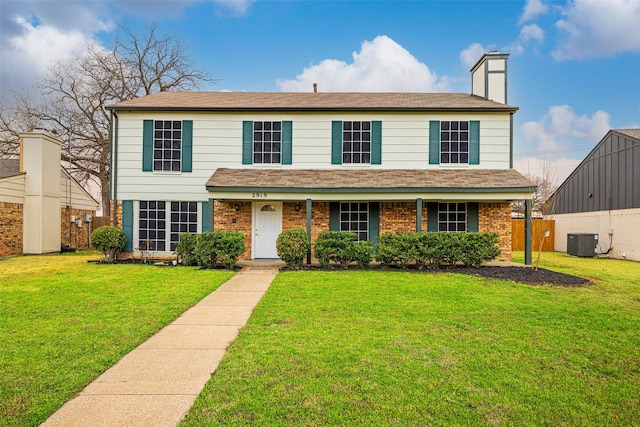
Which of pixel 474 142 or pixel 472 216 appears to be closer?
pixel 472 216

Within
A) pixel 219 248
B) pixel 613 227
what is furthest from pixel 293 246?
pixel 613 227

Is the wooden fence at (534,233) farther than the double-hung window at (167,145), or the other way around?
the wooden fence at (534,233)

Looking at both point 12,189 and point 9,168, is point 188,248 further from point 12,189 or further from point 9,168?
point 9,168

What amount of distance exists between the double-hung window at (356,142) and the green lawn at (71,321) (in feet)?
19.3

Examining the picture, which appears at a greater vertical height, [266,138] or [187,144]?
[266,138]

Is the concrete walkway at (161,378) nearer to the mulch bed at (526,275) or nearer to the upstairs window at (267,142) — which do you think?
the mulch bed at (526,275)

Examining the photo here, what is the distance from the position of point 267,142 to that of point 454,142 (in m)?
6.65

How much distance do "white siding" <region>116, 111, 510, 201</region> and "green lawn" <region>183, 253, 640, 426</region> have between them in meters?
6.85

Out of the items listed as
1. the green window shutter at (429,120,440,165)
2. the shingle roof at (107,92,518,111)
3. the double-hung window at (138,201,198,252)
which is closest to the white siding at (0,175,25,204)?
the shingle roof at (107,92,518,111)

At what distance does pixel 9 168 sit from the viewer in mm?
16016

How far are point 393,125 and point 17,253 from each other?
15655mm

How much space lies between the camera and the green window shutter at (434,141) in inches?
512

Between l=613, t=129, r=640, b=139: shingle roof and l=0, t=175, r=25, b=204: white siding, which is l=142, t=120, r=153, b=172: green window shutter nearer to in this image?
l=0, t=175, r=25, b=204: white siding

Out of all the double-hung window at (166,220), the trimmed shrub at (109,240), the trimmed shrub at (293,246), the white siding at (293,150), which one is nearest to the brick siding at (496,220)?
the white siding at (293,150)
